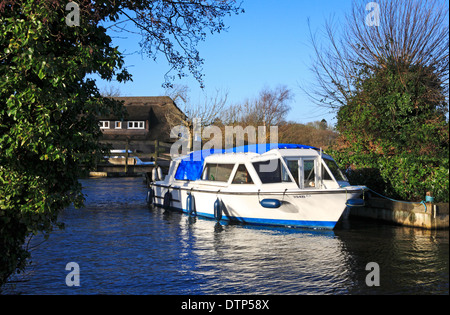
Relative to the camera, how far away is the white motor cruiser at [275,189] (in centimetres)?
1662

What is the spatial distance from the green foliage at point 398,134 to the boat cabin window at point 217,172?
5367 millimetres

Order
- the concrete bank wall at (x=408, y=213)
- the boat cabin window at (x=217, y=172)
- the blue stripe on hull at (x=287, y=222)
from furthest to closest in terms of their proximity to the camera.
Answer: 1. the boat cabin window at (x=217, y=172)
2. the blue stripe on hull at (x=287, y=222)
3. the concrete bank wall at (x=408, y=213)

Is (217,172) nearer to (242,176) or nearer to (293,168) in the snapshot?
(242,176)

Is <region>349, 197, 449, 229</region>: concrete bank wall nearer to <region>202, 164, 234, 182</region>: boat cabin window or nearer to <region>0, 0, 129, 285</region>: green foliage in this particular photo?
<region>202, 164, 234, 182</region>: boat cabin window

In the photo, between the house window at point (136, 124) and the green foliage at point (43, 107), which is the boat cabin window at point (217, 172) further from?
the house window at point (136, 124)

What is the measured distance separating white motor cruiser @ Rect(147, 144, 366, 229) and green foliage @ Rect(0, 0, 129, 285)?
1016 centimetres

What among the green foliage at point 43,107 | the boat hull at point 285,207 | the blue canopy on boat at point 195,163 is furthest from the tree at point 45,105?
the blue canopy on boat at point 195,163

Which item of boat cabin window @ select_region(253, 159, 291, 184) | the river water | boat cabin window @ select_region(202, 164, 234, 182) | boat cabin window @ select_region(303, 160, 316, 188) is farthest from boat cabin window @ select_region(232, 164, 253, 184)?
boat cabin window @ select_region(303, 160, 316, 188)

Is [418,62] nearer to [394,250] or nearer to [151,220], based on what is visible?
[394,250]

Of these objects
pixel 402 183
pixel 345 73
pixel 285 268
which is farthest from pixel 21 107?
pixel 345 73

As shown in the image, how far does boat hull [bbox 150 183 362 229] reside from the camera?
16.5 meters

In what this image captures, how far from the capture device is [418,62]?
72.9 feet
